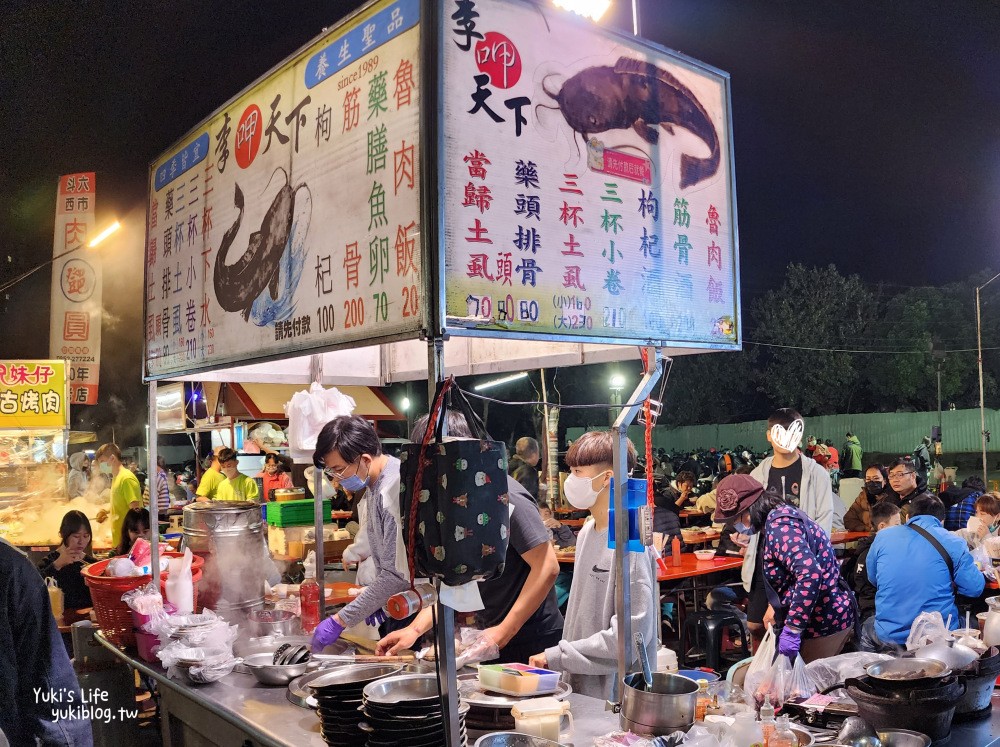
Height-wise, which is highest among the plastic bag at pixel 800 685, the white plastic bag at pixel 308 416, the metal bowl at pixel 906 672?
the white plastic bag at pixel 308 416

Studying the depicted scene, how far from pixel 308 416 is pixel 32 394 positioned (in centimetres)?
905

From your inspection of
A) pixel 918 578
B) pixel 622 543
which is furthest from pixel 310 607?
pixel 918 578

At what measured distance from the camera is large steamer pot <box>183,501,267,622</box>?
4.30m

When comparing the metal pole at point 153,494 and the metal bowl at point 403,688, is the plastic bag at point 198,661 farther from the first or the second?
the metal bowl at point 403,688

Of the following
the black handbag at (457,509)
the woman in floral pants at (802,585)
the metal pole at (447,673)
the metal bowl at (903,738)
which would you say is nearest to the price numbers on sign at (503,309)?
the metal pole at (447,673)

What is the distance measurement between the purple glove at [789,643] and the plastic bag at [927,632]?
0.73 m

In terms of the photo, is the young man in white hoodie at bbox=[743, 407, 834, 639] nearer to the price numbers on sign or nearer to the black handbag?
the price numbers on sign

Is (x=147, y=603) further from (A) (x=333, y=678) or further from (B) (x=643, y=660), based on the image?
(B) (x=643, y=660)

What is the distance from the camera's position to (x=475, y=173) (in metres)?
2.33

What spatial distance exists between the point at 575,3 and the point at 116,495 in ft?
24.8

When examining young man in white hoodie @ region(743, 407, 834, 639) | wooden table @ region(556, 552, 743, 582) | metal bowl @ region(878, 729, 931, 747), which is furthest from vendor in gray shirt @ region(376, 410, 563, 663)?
wooden table @ region(556, 552, 743, 582)

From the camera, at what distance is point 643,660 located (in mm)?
2598

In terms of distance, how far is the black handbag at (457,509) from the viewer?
1.94m

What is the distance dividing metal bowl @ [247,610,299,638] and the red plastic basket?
14.3 inches
